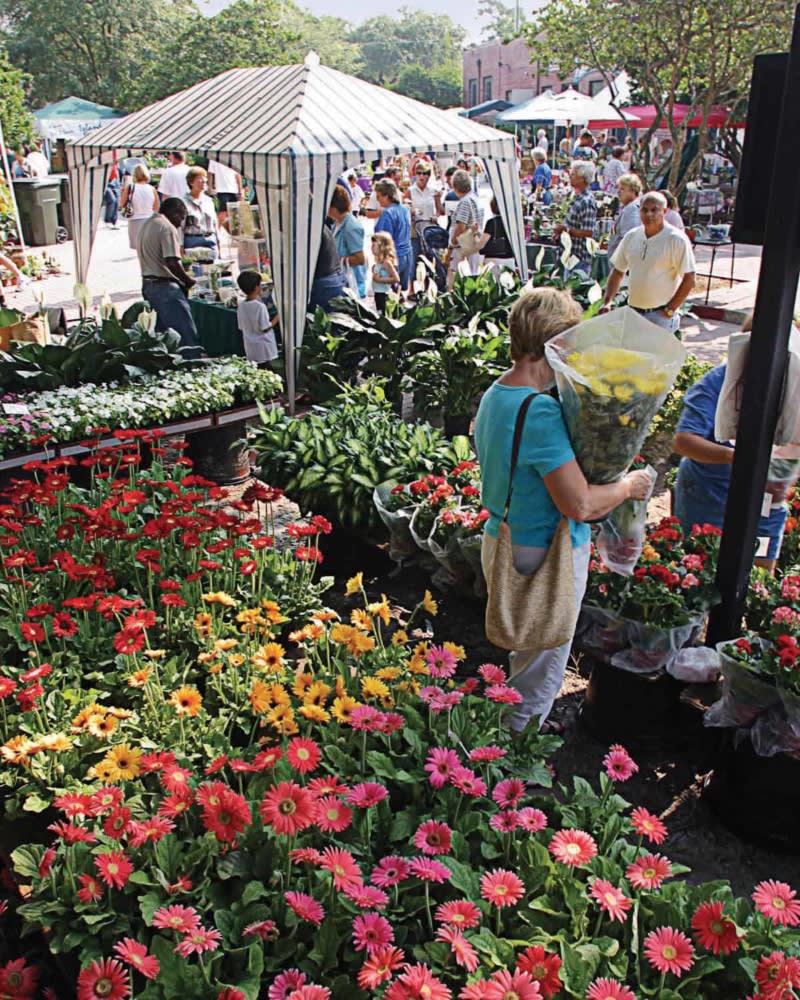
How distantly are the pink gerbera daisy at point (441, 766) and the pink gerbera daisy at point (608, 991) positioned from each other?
0.59 meters

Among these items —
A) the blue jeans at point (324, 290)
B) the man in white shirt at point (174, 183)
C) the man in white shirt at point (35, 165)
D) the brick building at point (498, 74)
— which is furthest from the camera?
the brick building at point (498, 74)

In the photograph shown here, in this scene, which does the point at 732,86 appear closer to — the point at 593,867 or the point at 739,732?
the point at 739,732

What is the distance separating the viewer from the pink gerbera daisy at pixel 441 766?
7.20 ft

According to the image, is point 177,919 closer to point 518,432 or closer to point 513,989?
point 513,989

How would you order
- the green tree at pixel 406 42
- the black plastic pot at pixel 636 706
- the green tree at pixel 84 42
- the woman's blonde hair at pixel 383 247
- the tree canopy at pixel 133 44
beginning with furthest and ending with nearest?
the green tree at pixel 406 42, the green tree at pixel 84 42, the tree canopy at pixel 133 44, the woman's blonde hair at pixel 383 247, the black plastic pot at pixel 636 706

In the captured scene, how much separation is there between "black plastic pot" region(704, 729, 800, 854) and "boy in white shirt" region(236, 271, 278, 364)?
5454mm

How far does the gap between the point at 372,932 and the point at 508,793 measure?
50cm

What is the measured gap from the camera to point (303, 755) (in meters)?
2.14

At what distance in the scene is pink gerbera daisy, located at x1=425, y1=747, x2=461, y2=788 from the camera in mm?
2195

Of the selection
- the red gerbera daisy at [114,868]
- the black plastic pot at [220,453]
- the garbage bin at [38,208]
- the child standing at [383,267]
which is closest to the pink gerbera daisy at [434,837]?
the red gerbera daisy at [114,868]

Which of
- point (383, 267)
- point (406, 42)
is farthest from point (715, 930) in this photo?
point (406, 42)

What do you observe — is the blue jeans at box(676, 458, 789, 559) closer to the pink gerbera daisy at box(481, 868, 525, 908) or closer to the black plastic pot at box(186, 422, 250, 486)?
the pink gerbera daisy at box(481, 868, 525, 908)

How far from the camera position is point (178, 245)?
783 centimetres

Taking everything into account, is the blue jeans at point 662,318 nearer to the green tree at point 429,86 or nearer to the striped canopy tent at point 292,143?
the striped canopy tent at point 292,143
